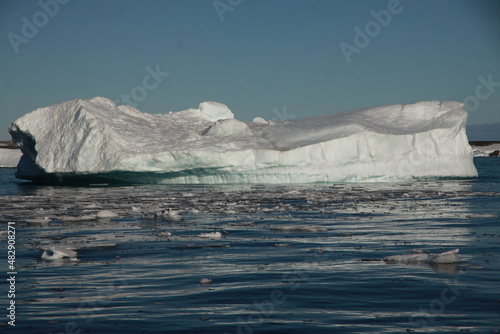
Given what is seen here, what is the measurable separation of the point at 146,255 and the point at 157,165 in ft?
57.3

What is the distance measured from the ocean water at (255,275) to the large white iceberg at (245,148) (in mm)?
11894

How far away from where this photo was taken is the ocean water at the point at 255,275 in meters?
5.11

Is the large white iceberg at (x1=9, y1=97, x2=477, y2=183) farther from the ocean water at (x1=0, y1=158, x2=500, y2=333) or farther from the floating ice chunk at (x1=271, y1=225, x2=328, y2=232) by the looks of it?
the floating ice chunk at (x1=271, y1=225, x2=328, y2=232)

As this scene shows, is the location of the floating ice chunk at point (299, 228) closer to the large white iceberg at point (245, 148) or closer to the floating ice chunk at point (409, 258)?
the floating ice chunk at point (409, 258)

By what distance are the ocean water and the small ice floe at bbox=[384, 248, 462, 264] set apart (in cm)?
17

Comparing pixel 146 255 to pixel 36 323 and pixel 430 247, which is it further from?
pixel 430 247

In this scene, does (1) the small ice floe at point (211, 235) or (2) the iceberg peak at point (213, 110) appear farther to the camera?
(2) the iceberg peak at point (213, 110)

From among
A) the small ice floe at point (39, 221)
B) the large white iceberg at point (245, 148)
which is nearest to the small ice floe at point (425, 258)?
the small ice floe at point (39, 221)

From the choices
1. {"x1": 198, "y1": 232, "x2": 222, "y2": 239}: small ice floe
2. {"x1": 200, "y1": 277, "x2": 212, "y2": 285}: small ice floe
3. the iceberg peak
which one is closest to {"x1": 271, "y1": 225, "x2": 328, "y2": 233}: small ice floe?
{"x1": 198, "y1": 232, "x2": 222, "y2": 239}: small ice floe

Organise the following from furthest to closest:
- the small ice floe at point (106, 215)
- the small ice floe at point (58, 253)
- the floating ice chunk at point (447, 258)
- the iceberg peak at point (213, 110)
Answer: the iceberg peak at point (213, 110)
the small ice floe at point (106, 215)
the small ice floe at point (58, 253)
the floating ice chunk at point (447, 258)

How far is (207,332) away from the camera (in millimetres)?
4773

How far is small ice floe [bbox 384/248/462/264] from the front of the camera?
751 centimetres

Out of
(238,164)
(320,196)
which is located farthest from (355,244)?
(238,164)

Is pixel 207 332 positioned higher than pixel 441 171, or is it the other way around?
pixel 441 171
